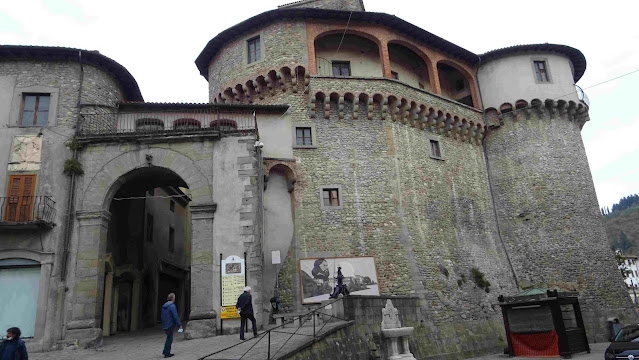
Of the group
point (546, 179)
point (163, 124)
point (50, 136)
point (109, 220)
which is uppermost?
point (163, 124)

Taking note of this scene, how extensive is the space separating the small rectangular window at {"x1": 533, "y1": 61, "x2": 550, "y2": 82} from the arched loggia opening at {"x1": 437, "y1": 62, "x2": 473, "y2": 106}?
407 cm

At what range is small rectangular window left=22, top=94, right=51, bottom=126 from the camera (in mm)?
18453

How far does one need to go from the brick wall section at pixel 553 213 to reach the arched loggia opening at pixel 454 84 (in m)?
3.04

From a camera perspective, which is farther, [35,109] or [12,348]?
[35,109]

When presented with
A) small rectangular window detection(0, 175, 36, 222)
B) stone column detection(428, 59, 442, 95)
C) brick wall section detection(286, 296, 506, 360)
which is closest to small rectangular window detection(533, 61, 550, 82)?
stone column detection(428, 59, 442, 95)

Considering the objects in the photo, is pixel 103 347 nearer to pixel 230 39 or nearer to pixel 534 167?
pixel 230 39

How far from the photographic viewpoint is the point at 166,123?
72.5 ft

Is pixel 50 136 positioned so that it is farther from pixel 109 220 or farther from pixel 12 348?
pixel 12 348

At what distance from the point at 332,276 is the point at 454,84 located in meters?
17.1

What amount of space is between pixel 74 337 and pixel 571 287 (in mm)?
23607

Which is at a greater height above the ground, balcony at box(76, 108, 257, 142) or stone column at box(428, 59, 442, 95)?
stone column at box(428, 59, 442, 95)

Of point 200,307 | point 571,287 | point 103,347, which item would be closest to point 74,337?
point 103,347

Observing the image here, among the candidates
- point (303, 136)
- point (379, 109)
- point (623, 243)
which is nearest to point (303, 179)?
point (303, 136)

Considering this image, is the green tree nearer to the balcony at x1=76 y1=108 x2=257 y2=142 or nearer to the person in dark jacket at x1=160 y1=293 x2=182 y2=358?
the balcony at x1=76 y1=108 x2=257 y2=142
